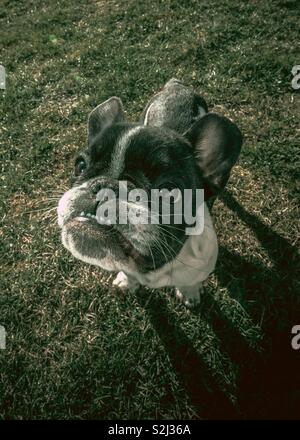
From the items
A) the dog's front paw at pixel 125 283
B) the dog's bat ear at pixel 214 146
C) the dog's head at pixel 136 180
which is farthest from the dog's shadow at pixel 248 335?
the dog's bat ear at pixel 214 146

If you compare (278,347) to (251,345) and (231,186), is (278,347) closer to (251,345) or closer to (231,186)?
(251,345)

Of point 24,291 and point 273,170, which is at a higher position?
point 273,170

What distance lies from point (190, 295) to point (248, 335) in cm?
70

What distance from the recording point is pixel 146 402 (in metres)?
3.68

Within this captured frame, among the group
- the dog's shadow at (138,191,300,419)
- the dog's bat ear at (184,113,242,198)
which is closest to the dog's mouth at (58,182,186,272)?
the dog's bat ear at (184,113,242,198)

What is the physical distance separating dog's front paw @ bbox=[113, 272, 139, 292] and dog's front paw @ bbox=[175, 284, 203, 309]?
1.55 feet

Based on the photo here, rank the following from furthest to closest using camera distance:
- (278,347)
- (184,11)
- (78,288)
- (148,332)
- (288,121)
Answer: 1. (184,11)
2. (288,121)
3. (78,288)
4. (148,332)
5. (278,347)

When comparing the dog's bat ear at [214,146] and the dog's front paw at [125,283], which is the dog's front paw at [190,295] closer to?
the dog's front paw at [125,283]

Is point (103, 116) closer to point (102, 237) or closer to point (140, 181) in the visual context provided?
point (140, 181)

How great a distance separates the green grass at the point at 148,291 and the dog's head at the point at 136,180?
3.49 feet

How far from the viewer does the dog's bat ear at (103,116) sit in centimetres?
356

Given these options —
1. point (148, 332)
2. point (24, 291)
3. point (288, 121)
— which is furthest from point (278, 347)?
point (288, 121)
